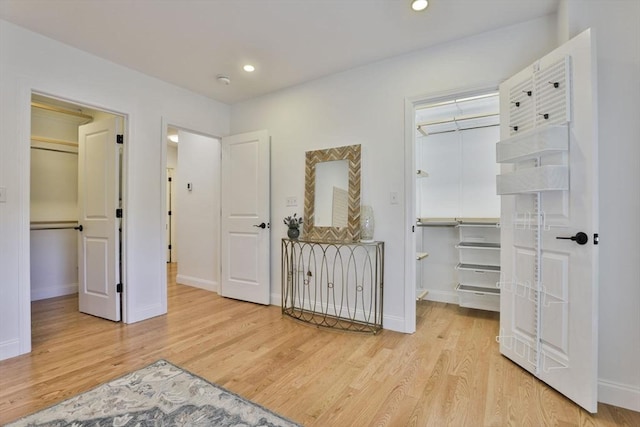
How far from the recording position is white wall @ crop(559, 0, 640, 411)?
5.78 ft

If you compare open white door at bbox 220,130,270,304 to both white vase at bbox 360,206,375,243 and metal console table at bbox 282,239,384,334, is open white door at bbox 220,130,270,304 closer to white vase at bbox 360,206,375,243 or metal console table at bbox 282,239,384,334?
metal console table at bbox 282,239,384,334

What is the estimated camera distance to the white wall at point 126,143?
2.35 m

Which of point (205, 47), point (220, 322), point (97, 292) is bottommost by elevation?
point (220, 322)

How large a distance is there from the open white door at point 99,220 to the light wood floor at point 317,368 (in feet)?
0.84

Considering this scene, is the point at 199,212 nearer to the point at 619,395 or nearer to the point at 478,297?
the point at 478,297

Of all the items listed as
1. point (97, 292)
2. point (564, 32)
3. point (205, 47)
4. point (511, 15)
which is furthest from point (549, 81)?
point (97, 292)

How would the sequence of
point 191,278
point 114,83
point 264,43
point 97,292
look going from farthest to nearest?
point 191,278 < point 97,292 < point 114,83 < point 264,43

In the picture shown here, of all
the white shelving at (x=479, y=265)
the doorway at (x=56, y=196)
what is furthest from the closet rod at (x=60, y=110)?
the white shelving at (x=479, y=265)

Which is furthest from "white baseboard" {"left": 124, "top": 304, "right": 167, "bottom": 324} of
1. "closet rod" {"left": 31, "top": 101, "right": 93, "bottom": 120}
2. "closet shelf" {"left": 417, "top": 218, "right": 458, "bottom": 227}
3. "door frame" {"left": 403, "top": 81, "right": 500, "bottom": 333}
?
"closet shelf" {"left": 417, "top": 218, "right": 458, "bottom": 227}

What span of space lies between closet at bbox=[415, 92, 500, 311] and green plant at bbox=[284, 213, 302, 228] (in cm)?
145

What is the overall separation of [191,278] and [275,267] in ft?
5.75

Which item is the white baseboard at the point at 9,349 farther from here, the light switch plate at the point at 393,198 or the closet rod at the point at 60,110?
the light switch plate at the point at 393,198

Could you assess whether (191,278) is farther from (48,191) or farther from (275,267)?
(48,191)

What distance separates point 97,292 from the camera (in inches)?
128
